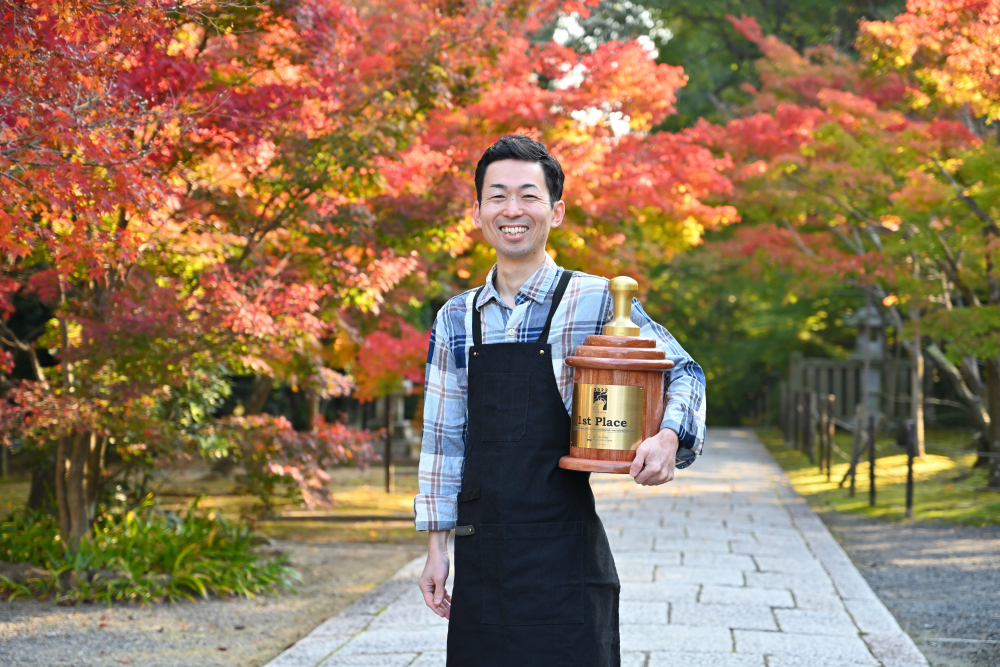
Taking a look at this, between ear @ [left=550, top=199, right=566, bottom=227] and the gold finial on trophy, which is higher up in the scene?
ear @ [left=550, top=199, right=566, bottom=227]

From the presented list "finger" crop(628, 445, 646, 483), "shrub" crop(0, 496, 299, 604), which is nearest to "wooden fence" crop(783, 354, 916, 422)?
"shrub" crop(0, 496, 299, 604)

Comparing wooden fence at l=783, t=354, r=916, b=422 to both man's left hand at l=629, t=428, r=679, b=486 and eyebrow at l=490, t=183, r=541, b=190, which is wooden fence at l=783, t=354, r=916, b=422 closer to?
eyebrow at l=490, t=183, r=541, b=190

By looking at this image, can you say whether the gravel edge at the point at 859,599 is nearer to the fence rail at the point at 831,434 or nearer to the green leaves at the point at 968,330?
the fence rail at the point at 831,434

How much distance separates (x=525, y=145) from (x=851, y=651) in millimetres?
3375

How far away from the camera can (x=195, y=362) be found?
18.8 feet

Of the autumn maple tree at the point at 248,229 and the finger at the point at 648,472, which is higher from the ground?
the autumn maple tree at the point at 248,229

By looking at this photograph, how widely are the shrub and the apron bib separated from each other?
161 inches

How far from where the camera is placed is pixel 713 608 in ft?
17.5

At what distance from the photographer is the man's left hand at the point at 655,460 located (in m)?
1.95

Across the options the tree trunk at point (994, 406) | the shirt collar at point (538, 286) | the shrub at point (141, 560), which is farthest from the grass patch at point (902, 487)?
the shirt collar at point (538, 286)

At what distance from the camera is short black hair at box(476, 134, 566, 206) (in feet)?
7.59

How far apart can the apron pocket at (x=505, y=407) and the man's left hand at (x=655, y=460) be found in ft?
1.07

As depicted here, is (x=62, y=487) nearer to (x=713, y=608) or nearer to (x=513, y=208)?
(x=713, y=608)

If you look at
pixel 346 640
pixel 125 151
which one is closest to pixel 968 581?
pixel 346 640
